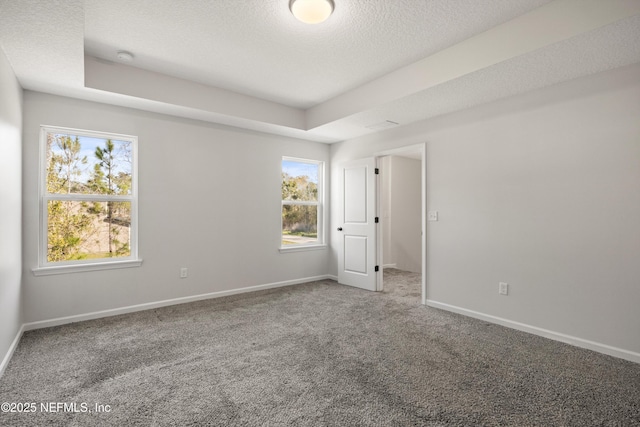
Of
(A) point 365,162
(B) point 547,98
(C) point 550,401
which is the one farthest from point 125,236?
(B) point 547,98

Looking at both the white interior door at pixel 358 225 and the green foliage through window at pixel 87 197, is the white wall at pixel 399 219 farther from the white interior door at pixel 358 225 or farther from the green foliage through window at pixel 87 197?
the green foliage through window at pixel 87 197

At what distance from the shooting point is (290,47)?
288 centimetres

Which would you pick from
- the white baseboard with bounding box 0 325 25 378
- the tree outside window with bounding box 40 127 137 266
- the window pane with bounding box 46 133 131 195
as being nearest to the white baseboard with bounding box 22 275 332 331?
the white baseboard with bounding box 0 325 25 378

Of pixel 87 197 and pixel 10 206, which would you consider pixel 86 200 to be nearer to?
pixel 87 197

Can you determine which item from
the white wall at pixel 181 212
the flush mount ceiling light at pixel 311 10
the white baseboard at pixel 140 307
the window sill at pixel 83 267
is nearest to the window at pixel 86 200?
the window sill at pixel 83 267

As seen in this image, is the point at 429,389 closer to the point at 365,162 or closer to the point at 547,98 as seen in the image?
the point at 547,98

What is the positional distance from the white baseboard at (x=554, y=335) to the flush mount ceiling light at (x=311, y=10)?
3286 millimetres

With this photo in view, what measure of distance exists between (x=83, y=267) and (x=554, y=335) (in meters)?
4.74

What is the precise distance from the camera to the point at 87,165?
3.50 metres

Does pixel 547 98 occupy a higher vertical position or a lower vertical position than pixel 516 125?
higher

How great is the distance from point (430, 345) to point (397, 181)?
4406mm

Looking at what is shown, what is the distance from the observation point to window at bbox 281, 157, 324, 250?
16.8 feet

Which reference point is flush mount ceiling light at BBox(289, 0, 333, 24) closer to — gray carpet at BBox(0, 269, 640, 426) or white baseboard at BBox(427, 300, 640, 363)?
gray carpet at BBox(0, 269, 640, 426)

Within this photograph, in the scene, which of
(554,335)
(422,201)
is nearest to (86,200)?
(422,201)
